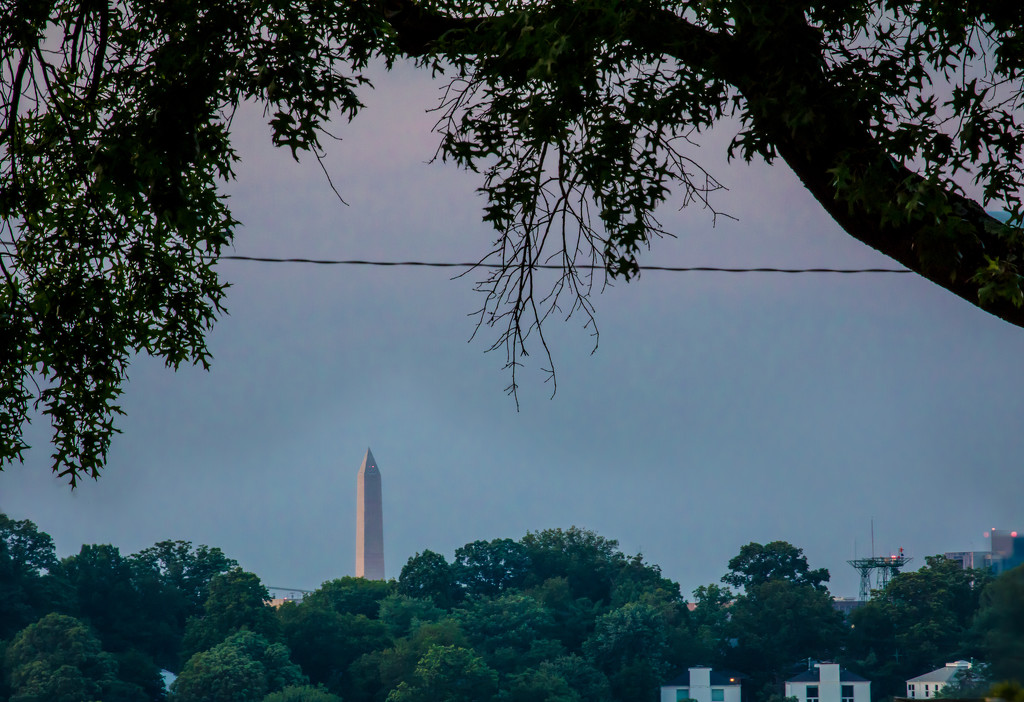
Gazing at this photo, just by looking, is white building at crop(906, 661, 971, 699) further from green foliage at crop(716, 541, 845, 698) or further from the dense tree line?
green foliage at crop(716, 541, 845, 698)

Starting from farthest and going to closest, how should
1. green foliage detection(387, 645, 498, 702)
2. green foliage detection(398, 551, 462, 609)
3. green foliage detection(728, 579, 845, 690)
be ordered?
green foliage detection(398, 551, 462, 609) < green foliage detection(728, 579, 845, 690) < green foliage detection(387, 645, 498, 702)

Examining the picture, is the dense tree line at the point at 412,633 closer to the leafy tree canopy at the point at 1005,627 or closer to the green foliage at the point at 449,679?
the green foliage at the point at 449,679

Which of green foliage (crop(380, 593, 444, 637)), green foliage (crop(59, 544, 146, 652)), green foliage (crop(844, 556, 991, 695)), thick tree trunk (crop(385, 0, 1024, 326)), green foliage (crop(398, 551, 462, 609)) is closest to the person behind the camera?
thick tree trunk (crop(385, 0, 1024, 326))

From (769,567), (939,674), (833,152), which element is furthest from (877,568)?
(833,152)

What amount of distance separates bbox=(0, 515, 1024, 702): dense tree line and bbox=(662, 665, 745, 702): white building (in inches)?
35.0

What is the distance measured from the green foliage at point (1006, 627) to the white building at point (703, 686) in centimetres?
5804

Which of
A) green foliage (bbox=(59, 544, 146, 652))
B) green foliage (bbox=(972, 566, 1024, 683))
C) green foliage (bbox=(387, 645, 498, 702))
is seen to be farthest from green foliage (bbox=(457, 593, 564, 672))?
green foliage (bbox=(972, 566, 1024, 683))

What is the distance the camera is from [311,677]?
2216 inches

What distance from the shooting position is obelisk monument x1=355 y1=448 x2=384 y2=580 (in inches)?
4031

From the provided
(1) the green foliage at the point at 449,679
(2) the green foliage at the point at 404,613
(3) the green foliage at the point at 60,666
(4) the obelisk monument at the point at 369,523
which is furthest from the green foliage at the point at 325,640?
(4) the obelisk monument at the point at 369,523

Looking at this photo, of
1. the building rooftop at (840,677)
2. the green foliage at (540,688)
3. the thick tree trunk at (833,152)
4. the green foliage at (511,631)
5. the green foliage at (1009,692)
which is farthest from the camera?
the building rooftop at (840,677)

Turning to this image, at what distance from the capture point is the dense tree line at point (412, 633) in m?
50.8

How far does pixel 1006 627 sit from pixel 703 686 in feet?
196

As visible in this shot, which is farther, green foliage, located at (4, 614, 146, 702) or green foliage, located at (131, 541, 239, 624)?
green foliage, located at (131, 541, 239, 624)
